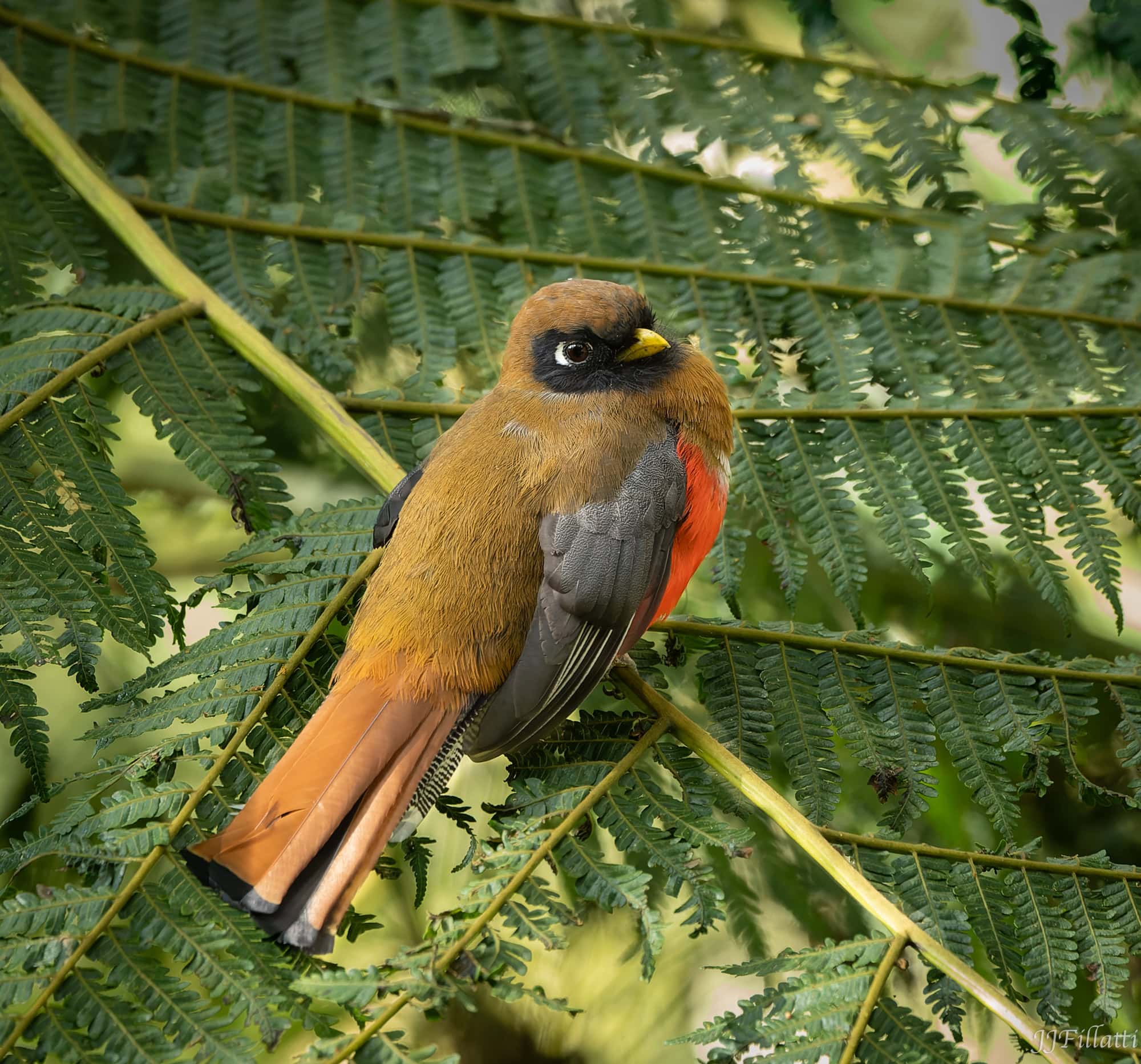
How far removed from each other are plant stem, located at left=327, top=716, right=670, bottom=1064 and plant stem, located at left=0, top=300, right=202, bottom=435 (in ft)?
3.88

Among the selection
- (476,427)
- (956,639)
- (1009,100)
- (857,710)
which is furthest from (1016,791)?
(1009,100)

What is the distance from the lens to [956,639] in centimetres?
237

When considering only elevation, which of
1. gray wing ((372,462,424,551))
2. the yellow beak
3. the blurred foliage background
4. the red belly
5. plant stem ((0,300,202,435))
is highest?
plant stem ((0,300,202,435))

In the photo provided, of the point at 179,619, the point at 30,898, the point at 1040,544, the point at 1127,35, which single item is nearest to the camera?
the point at 30,898

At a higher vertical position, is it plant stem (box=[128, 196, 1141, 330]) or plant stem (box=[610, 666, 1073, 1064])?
plant stem (box=[128, 196, 1141, 330])

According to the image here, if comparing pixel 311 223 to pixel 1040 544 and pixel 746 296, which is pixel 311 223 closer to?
pixel 746 296

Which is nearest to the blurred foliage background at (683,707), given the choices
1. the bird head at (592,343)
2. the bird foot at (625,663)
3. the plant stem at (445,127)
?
the plant stem at (445,127)

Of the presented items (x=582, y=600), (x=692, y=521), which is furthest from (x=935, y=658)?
(x=582, y=600)

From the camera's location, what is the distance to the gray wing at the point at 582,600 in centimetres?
170

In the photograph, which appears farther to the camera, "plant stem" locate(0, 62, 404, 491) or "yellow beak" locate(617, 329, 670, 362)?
"plant stem" locate(0, 62, 404, 491)

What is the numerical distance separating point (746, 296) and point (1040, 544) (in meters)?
0.84

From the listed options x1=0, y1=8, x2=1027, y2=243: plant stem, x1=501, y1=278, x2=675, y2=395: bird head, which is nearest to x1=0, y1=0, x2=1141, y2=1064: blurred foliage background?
x1=0, y1=8, x2=1027, y2=243: plant stem

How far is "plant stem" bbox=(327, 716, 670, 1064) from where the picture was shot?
130 cm
